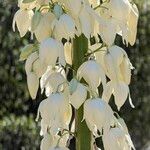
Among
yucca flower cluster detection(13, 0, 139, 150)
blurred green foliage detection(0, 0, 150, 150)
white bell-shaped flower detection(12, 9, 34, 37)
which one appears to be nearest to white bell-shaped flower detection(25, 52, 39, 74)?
yucca flower cluster detection(13, 0, 139, 150)

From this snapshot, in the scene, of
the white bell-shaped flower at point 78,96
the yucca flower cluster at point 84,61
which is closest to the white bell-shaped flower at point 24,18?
the yucca flower cluster at point 84,61

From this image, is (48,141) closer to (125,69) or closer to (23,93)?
(125,69)

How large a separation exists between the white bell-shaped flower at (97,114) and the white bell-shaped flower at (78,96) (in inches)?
0.7

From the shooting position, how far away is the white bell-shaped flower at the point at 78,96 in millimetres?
1628

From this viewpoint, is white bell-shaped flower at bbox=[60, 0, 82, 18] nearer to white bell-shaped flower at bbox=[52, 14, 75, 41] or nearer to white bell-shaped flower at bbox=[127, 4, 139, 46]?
white bell-shaped flower at bbox=[52, 14, 75, 41]

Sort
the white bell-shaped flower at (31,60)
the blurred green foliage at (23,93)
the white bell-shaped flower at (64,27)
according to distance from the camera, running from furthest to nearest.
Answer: the blurred green foliage at (23,93) → the white bell-shaped flower at (31,60) → the white bell-shaped flower at (64,27)

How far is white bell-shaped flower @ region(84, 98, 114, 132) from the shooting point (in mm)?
1632

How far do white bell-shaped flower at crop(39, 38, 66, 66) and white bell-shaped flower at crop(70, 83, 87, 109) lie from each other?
0.25 ft

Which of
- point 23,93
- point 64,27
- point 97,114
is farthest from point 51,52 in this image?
point 23,93

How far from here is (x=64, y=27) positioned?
158 cm

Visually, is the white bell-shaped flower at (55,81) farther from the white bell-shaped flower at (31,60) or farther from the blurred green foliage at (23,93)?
the blurred green foliage at (23,93)

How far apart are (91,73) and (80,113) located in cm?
12

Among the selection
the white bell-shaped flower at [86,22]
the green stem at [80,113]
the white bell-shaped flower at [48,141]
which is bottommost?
A: the white bell-shaped flower at [48,141]

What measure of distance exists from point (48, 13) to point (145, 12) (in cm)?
466
